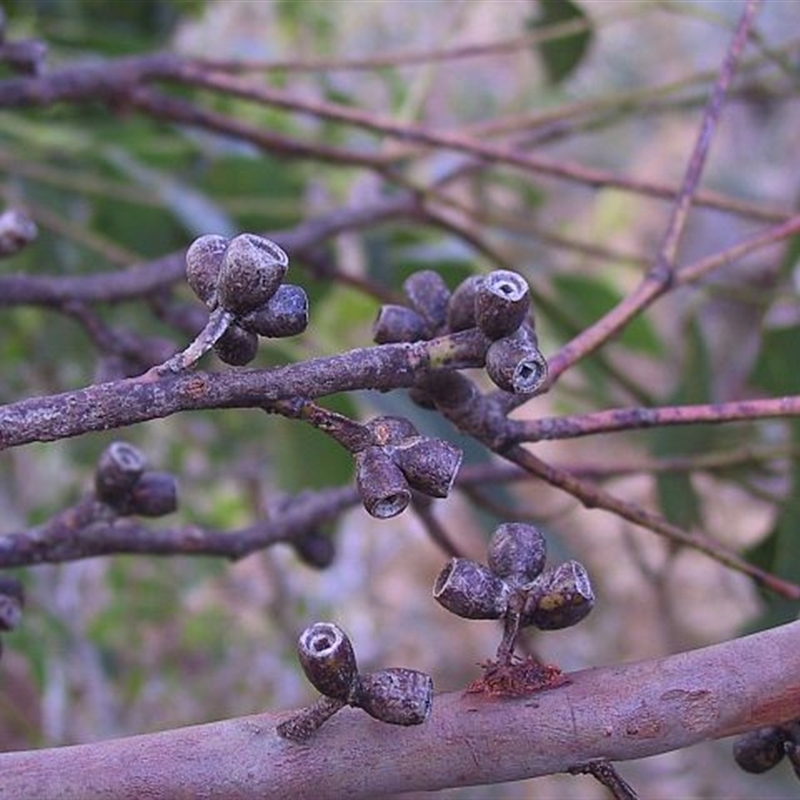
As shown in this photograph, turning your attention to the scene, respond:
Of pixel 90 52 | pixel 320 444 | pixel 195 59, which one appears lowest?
pixel 320 444

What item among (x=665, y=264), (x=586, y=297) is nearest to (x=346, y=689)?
(x=665, y=264)

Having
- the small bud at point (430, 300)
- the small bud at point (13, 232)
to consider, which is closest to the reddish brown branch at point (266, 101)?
the small bud at point (13, 232)

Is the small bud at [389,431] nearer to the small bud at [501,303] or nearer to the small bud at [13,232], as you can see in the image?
the small bud at [501,303]

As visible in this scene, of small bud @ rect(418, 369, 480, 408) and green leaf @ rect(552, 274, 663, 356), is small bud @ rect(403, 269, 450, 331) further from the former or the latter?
green leaf @ rect(552, 274, 663, 356)

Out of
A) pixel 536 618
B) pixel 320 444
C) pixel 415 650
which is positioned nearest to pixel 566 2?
pixel 320 444

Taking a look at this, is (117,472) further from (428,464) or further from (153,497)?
(428,464)

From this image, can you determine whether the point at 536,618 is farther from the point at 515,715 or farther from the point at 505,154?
the point at 505,154
